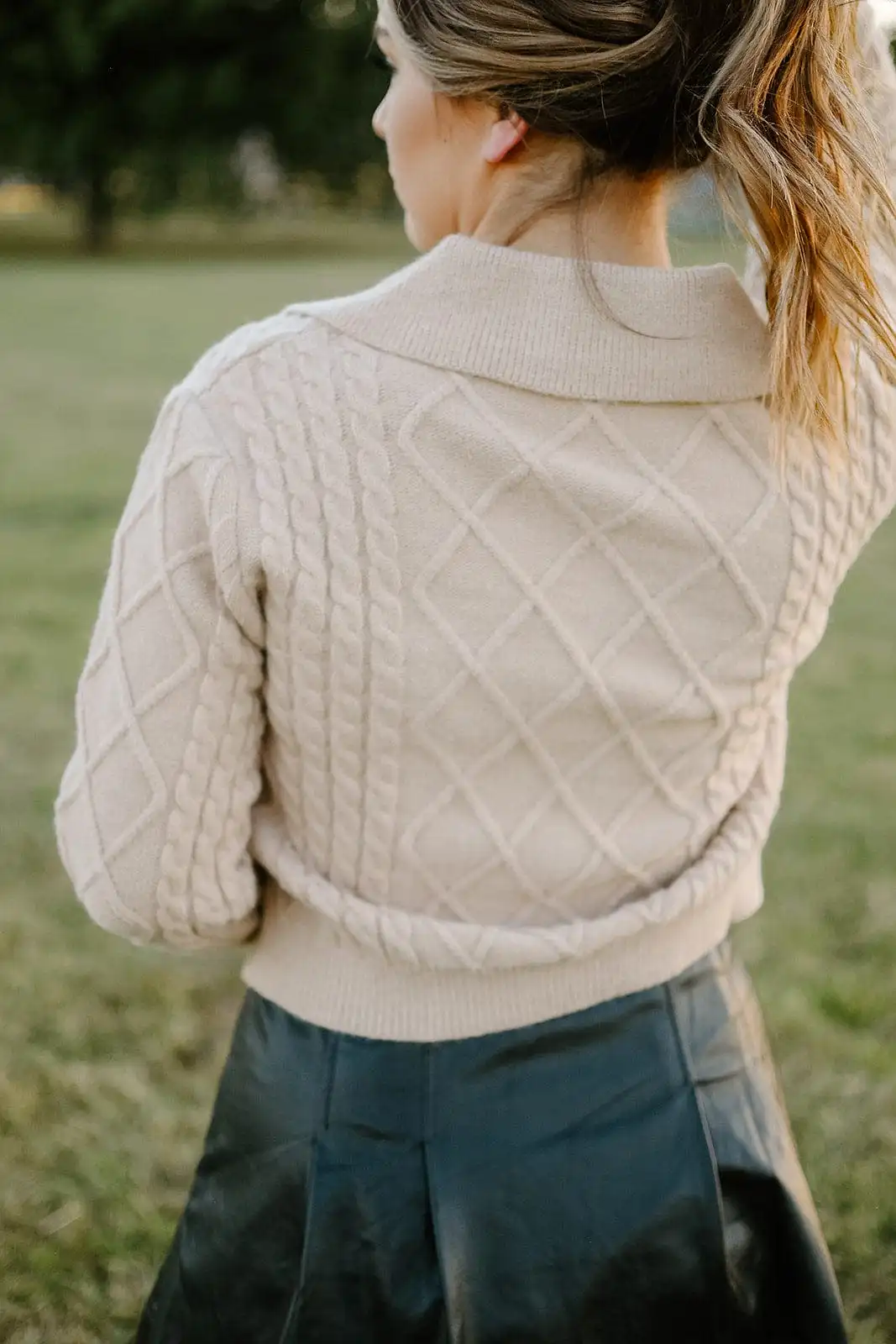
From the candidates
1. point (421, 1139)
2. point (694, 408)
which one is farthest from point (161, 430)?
point (421, 1139)

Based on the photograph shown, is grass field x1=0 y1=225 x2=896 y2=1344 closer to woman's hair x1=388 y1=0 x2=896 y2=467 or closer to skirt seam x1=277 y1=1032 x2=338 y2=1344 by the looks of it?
woman's hair x1=388 y1=0 x2=896 y2=467

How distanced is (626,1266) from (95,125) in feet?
96.1

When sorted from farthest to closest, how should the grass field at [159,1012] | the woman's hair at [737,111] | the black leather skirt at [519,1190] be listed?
1. the grass field at [159,1012]
2. the black leather skirt at [519,1190]
3. the woman's hair at [737,111]

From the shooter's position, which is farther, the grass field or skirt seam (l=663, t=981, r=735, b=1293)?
the grass field

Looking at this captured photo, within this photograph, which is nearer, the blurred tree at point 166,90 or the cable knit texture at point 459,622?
the cable knit texture at point 459,622

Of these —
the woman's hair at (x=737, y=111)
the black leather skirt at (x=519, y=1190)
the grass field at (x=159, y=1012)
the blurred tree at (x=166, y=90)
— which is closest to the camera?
the woman's hair at (x=737, y=111)

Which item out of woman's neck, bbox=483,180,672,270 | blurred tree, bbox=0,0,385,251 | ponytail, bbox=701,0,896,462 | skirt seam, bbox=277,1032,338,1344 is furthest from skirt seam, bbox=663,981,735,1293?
blurred tree, bbox=0,0,385,251

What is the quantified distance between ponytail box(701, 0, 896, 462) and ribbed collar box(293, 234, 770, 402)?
7 cm

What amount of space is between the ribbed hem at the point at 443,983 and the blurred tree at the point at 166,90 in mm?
26965

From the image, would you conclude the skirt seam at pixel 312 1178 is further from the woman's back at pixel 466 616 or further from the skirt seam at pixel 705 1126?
the skirt seam at pixel 705 1126

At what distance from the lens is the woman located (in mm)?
934

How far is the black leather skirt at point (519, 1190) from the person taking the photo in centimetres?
110

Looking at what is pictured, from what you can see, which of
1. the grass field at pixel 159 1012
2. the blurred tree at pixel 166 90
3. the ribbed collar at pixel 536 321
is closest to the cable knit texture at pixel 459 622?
the ribbed collar at pixel 536 321

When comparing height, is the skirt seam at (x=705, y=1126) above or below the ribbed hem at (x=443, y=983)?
below
